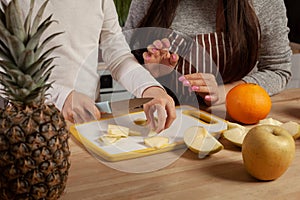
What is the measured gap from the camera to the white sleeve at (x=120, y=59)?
1.40 meters

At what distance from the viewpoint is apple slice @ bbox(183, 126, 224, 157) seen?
1.10 meters

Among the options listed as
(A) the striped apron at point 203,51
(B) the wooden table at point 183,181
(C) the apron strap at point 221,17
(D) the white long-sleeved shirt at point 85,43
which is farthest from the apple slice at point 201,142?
(C) the apron strap at point 221,17

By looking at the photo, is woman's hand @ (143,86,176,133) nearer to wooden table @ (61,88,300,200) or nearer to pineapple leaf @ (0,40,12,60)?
wooden table @ (61,88,300,200)

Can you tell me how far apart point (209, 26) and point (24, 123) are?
4.05 ft

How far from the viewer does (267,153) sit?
3.08 ft

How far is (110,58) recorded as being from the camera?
154 centimetres

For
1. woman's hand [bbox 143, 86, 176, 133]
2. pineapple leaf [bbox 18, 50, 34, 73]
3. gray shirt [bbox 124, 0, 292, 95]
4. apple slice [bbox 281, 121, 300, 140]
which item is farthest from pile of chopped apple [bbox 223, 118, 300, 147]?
pineapple leaf [bbox 18, 50, 34, 73]

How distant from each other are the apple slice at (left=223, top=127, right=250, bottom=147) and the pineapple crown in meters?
0.56

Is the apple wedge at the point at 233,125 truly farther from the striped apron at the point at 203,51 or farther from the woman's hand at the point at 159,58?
the striped apron at the point at 203,51

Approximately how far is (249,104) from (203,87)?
0.24 metres

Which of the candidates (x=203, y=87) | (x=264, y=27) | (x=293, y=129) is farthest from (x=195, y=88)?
(x=264, y=27)

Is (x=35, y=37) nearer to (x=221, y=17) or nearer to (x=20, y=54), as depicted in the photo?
(x=20, y=54)

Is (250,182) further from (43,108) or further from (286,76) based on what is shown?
(286,76)

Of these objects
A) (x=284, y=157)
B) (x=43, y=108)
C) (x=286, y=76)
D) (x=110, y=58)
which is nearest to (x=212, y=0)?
(x=286, y=76)
